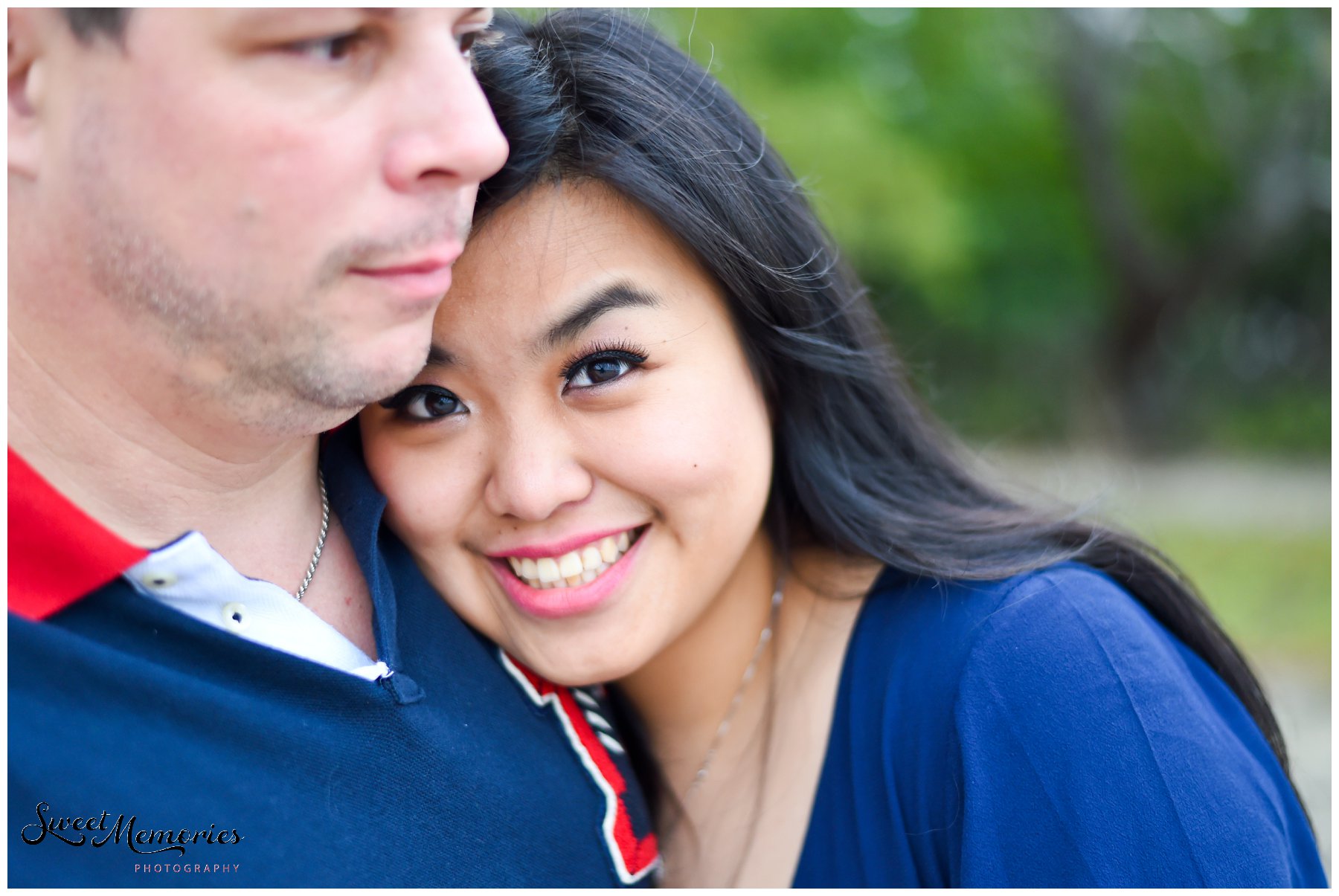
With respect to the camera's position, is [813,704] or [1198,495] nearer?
[813,704]

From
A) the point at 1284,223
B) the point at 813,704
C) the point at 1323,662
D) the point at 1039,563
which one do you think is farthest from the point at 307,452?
the point at 1284,223

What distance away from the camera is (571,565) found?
6.20 ft

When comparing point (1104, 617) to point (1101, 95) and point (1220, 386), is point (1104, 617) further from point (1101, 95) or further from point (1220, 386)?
point (1220, 386)

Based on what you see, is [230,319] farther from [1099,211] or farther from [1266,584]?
[1099,211]

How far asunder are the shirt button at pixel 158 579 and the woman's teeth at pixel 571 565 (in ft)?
1.84

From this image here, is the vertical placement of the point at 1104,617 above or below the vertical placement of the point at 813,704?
above

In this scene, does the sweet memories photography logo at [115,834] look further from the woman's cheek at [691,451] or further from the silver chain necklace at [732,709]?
the silver chain necklace at [732,709]

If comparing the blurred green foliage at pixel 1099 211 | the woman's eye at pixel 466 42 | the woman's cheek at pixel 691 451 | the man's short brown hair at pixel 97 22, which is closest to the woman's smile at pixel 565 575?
the woman's cheek at pixel 691 451

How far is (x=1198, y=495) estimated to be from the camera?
10.7 meters

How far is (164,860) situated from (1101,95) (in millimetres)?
12713

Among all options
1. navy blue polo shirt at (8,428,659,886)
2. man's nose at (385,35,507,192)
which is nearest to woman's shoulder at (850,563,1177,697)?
navy blue polo shirt at (8,428,659,886)

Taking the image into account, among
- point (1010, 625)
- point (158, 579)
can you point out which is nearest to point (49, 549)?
point (158, 579)

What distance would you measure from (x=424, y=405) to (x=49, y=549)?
619 millimetres

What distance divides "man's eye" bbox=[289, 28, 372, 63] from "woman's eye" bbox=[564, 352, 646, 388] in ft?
1.90
